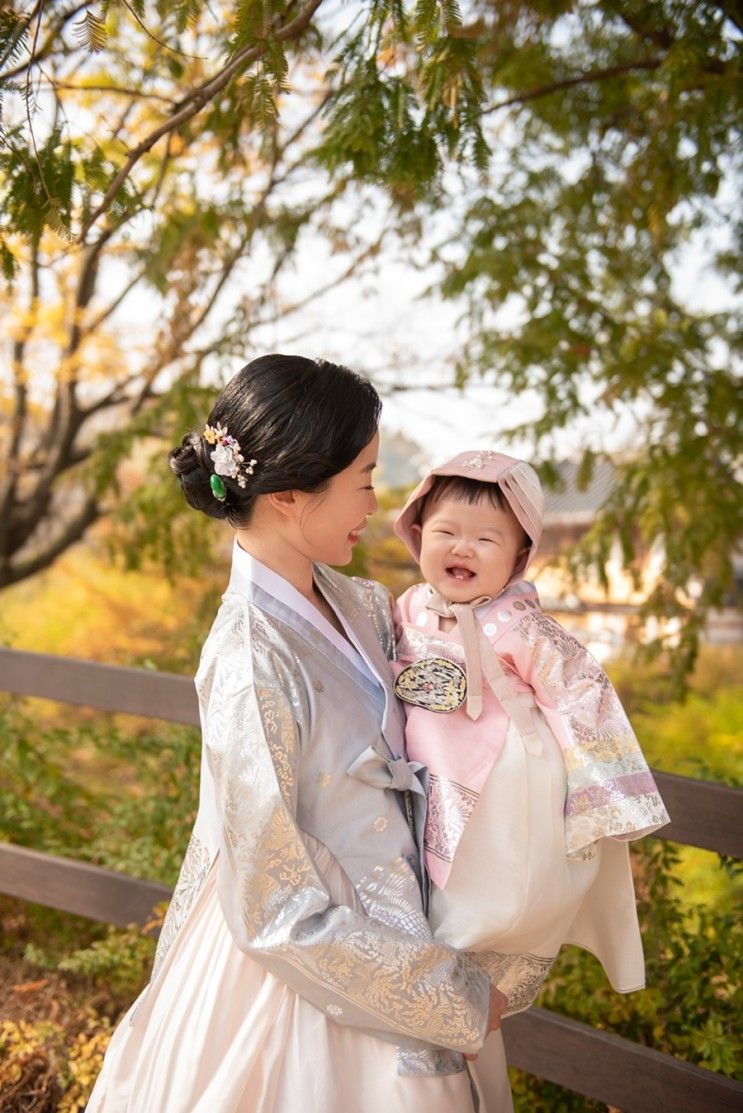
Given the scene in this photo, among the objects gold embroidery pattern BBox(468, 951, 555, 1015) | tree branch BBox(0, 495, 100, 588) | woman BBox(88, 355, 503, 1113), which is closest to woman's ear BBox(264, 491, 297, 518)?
woman BBox(88, 355, 503, 1113)

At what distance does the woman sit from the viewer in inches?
59.7

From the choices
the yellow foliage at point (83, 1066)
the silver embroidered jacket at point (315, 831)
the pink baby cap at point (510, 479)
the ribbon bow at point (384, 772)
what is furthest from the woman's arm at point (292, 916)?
the yellow foliage at point (83, 1066)

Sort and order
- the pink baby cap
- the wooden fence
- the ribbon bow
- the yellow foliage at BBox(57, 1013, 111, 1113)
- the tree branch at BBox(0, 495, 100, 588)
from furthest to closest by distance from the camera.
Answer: the tree branch at BBox(0, 495, 100, 588), the yellow foliage at BBox(57, 1013, 111, 1113), the wooden fence, the pink baby cap, the ribbon bow

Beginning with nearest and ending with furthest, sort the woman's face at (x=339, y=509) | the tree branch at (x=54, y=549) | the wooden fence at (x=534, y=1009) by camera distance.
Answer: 1. the woman's face at (x=339, y=509)
2. the wooden fence at (x=534, y=1009)
3. the tree branch at (x=54, y=549)

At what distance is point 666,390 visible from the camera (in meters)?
4.51

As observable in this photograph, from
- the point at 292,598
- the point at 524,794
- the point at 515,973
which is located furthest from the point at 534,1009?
the point at 292,598

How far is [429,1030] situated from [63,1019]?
1.94 metres

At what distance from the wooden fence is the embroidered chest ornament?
670 millimetres

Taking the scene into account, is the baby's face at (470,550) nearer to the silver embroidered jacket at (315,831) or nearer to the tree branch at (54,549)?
the silver embroidered jacket at (315,831)

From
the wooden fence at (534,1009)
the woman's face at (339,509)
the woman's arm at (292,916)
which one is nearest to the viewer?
the woman's arm at (292,916)

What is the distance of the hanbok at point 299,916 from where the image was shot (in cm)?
151

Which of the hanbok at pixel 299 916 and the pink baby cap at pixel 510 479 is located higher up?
the pink baby cap at pixel 510 479

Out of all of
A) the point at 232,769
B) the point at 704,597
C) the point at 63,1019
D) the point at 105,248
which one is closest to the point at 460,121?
the point at 232,769

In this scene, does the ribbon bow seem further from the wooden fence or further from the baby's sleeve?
the wooden fence
